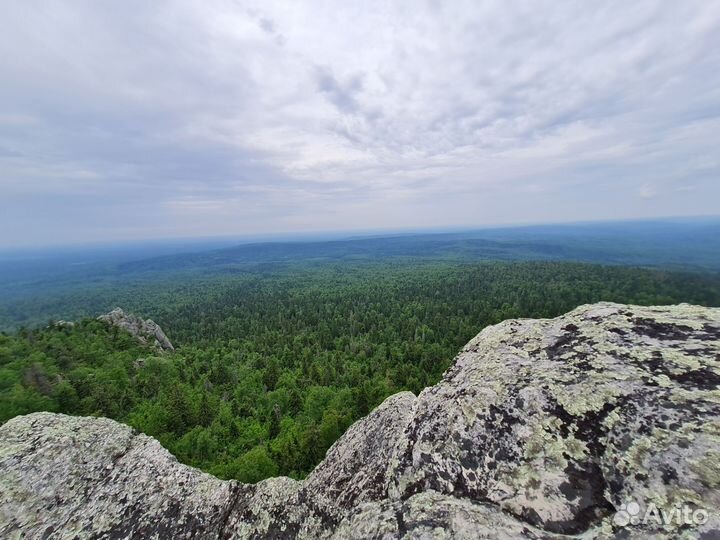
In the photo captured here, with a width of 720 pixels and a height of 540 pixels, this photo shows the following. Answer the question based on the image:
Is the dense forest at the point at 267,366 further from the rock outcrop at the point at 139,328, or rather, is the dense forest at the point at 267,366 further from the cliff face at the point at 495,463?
the cliff face at the point at 495,463

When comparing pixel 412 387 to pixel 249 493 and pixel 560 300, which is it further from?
pixel 560 300

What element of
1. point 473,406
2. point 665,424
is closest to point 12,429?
point 473,406

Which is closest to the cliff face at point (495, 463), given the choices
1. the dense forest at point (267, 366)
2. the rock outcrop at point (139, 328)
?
the dense forest at point (267, 366)

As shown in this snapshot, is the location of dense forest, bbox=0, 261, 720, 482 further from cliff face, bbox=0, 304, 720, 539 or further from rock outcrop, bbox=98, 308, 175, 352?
cliff face, bbox=0, 304, 720, 539

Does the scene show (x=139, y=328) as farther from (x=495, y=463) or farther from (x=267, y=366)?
(x=495, y=463)

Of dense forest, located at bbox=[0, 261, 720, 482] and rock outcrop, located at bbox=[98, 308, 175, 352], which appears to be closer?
dense forest, located at bbox=[0, 261, 720, 482]

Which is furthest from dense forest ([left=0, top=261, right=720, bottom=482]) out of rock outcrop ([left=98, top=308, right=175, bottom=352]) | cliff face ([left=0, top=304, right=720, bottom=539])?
cliff face ([left=0, top=304, right=720, bottom=539])

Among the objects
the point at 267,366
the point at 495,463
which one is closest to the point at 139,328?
the point at 267,366
